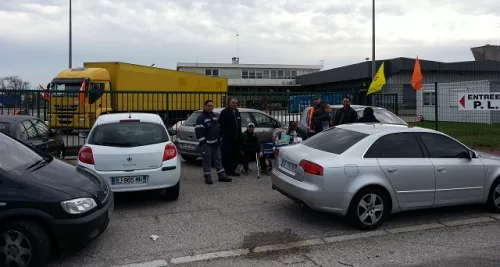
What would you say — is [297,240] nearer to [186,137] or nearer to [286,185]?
[286,185]

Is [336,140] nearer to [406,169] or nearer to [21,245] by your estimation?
[406,169]

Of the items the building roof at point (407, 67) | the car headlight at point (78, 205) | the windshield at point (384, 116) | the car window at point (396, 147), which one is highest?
the building roof at point (407, 67)

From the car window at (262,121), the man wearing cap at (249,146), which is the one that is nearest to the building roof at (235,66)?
the car window at (262,121)

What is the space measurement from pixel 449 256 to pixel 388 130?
1.99 metres

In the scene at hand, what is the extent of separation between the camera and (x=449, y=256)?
4.87 metres

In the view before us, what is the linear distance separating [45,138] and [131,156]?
3.50 m

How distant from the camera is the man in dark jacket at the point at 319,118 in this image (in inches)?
395

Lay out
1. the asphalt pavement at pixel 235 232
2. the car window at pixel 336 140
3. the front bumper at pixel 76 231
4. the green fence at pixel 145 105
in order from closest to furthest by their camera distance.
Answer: the front bumper at pixel 76 231, the asphalt pavement at pixel 235 232, the car window at pixel 336 140, the green fence at pixel 145 105

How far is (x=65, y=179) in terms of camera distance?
4.75 metres

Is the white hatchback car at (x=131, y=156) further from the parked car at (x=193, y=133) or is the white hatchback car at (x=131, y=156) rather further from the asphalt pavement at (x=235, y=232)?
the parked car at (x=193, y=133)

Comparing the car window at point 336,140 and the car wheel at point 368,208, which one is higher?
the car window at point 336,140

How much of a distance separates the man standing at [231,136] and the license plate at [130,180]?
2955 millimetres

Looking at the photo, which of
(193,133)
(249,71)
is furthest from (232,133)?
(249,71)

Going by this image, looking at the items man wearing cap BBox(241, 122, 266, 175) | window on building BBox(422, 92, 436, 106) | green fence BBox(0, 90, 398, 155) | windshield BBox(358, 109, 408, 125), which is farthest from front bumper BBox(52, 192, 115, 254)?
window on building BBox(422, 92, 436, 106)
